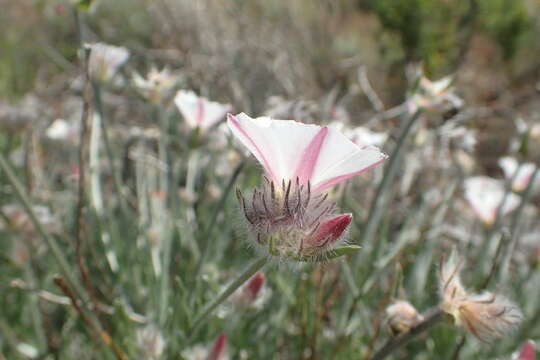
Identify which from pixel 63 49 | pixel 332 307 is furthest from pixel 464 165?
pixel 63 49

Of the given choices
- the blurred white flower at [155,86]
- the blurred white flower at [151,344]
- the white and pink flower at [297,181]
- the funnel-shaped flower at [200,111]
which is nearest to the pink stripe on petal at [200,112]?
the funnel-shaped flower at [200,111]

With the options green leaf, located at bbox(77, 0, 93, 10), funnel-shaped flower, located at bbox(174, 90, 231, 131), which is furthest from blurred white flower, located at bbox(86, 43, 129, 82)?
green leaf, located at bbox(77, 0, 93, 10)

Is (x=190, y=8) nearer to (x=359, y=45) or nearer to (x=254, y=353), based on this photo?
(x=359, y=45)

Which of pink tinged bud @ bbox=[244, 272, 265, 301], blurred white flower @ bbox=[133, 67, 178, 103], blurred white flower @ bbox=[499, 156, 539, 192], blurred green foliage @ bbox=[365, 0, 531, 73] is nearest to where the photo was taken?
pink tinged bud @ bbox=[244, 272, 265, 301]

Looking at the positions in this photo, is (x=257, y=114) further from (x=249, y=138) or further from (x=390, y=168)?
(x=249, y=138)

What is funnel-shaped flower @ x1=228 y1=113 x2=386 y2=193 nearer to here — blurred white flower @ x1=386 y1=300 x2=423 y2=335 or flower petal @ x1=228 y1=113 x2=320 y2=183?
flower petal @ x1=228 y1=113 x2=320 y2=183

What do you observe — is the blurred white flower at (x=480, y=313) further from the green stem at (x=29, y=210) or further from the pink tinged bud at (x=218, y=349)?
the green stem at (x=29, y=210)
